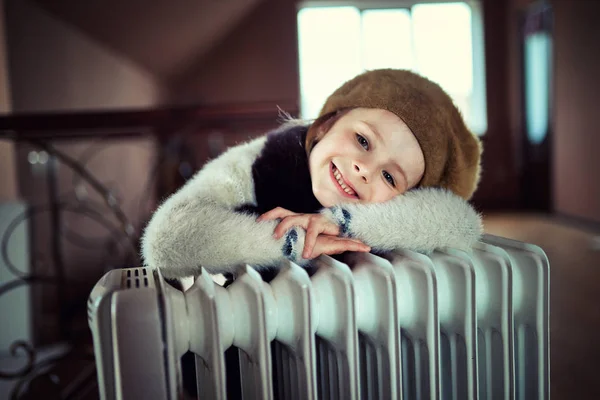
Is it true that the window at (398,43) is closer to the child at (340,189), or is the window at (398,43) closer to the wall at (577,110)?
the wall at (577,110)

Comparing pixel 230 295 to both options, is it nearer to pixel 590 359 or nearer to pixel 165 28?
pixel 590 359

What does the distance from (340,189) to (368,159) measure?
0.08 m

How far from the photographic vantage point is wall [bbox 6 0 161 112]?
2.12 meters

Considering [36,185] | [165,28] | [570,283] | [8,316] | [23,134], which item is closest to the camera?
[23,134]

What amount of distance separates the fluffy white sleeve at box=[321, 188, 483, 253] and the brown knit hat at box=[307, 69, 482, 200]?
4.4 inches

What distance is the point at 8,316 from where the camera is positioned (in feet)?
6.44

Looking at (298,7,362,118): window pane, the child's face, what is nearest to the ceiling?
(298,7,362,118): window pane

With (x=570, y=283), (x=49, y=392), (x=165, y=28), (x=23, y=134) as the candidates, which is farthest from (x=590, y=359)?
(x=165, y=28)

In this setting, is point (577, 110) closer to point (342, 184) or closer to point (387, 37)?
point (387, 37)

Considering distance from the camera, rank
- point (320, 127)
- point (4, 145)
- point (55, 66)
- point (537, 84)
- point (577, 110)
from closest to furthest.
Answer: point (320, 127) < point (4, 145) < point (55, 66) < point (577, 110) < point (537, 84)

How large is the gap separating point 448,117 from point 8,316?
6.10 ft

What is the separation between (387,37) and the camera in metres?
5.98

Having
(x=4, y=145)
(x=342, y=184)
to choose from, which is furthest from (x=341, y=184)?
(x=4, y=145)

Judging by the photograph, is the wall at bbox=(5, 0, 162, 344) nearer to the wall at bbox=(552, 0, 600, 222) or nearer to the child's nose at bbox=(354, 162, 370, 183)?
the child's nose at bbox=(354, 162, 370, 183)
